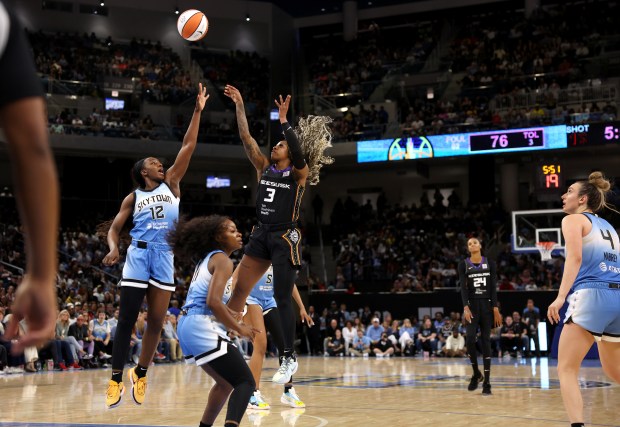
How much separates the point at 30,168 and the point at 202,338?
3.52 meters

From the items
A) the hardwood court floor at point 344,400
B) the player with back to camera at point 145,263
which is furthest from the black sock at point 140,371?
the hardwood court floor at point 344,400

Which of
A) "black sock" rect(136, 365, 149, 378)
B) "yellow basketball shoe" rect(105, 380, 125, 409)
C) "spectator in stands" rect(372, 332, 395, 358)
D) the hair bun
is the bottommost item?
"spectator in stands" rect(372, 332, 395, 358)

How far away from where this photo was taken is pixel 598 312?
222 inches

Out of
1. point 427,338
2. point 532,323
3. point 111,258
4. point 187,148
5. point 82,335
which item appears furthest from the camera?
point 427,338

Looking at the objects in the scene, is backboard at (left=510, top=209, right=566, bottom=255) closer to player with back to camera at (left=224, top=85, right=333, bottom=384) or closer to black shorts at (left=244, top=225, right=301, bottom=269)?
player with back to camera at (left=224, top=85, right=333, bottom=384)

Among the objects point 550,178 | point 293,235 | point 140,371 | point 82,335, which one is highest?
point 550,178

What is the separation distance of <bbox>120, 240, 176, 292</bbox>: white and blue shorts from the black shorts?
88 cm

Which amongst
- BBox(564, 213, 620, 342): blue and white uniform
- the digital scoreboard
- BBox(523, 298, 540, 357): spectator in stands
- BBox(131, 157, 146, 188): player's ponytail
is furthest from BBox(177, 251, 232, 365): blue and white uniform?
the digital scoreboard

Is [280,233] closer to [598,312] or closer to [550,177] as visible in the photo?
[598,312]

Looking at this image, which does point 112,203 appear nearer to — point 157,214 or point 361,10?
point 361,10

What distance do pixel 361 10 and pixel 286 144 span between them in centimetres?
2892

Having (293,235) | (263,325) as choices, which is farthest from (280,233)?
(263,325)

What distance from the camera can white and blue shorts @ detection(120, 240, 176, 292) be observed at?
6699mm

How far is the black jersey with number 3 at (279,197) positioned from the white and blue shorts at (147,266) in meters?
1.12
